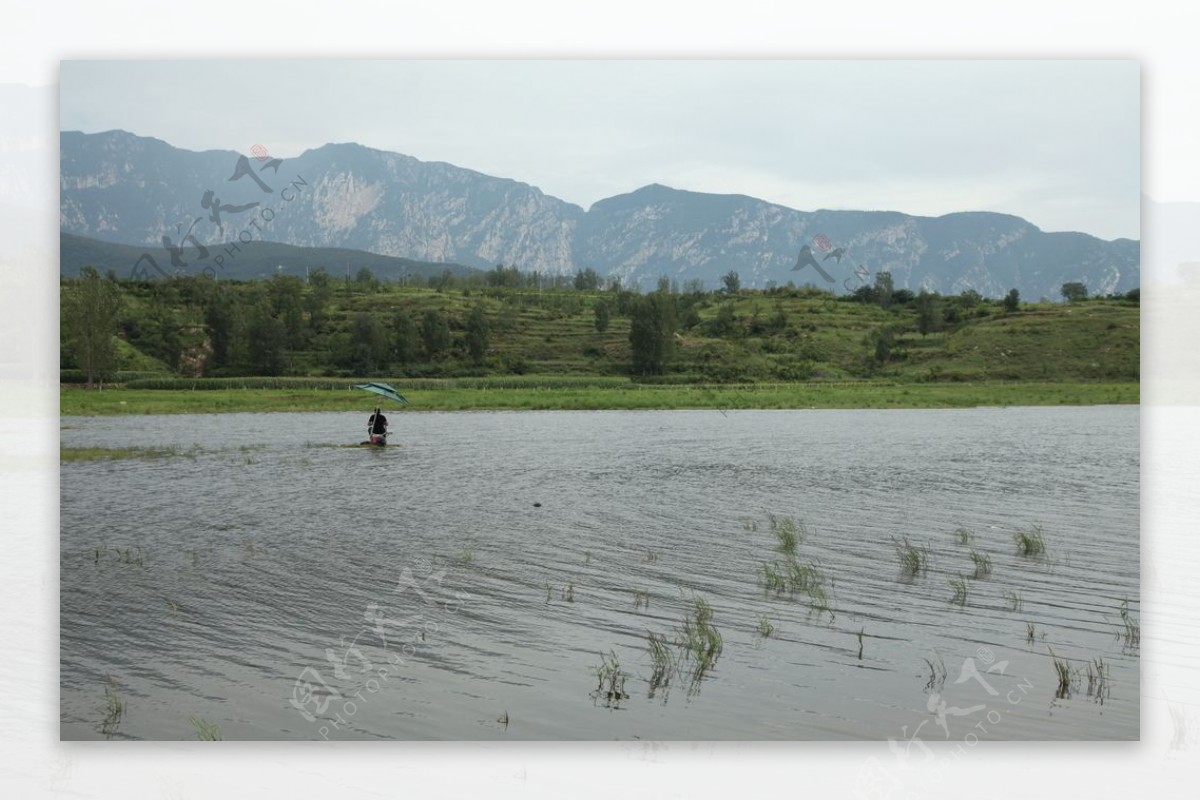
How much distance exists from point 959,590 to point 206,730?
767 centimetres

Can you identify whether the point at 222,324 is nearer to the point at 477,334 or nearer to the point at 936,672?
the point at 477,334

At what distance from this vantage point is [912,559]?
12.7 meters

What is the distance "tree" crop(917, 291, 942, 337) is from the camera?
53.7ft

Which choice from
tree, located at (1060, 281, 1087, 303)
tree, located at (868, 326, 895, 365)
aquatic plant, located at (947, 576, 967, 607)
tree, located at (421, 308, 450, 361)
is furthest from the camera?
tree, located at (421, 308, 450, 361)

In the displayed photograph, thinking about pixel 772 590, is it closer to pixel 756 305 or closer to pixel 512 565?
pixel 512 565

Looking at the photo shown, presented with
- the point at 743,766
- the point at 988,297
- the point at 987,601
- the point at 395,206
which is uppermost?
the point at 395,206

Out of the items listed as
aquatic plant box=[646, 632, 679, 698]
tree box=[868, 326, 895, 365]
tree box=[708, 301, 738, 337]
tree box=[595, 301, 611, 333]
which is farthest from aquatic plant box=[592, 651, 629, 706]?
tree box=[868, 326, 895, 365]

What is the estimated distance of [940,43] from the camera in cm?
1005

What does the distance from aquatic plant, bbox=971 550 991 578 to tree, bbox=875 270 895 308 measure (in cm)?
435

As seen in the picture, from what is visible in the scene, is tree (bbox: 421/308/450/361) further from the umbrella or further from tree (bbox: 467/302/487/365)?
the umbrella

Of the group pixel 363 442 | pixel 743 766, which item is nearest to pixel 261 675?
pixel 743 766

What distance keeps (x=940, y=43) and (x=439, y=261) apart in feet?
28.9

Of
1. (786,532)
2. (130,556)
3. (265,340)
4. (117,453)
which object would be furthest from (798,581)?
(117,453)

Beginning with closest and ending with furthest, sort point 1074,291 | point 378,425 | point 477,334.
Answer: point 1074,291
point 477,334
point 378,425
